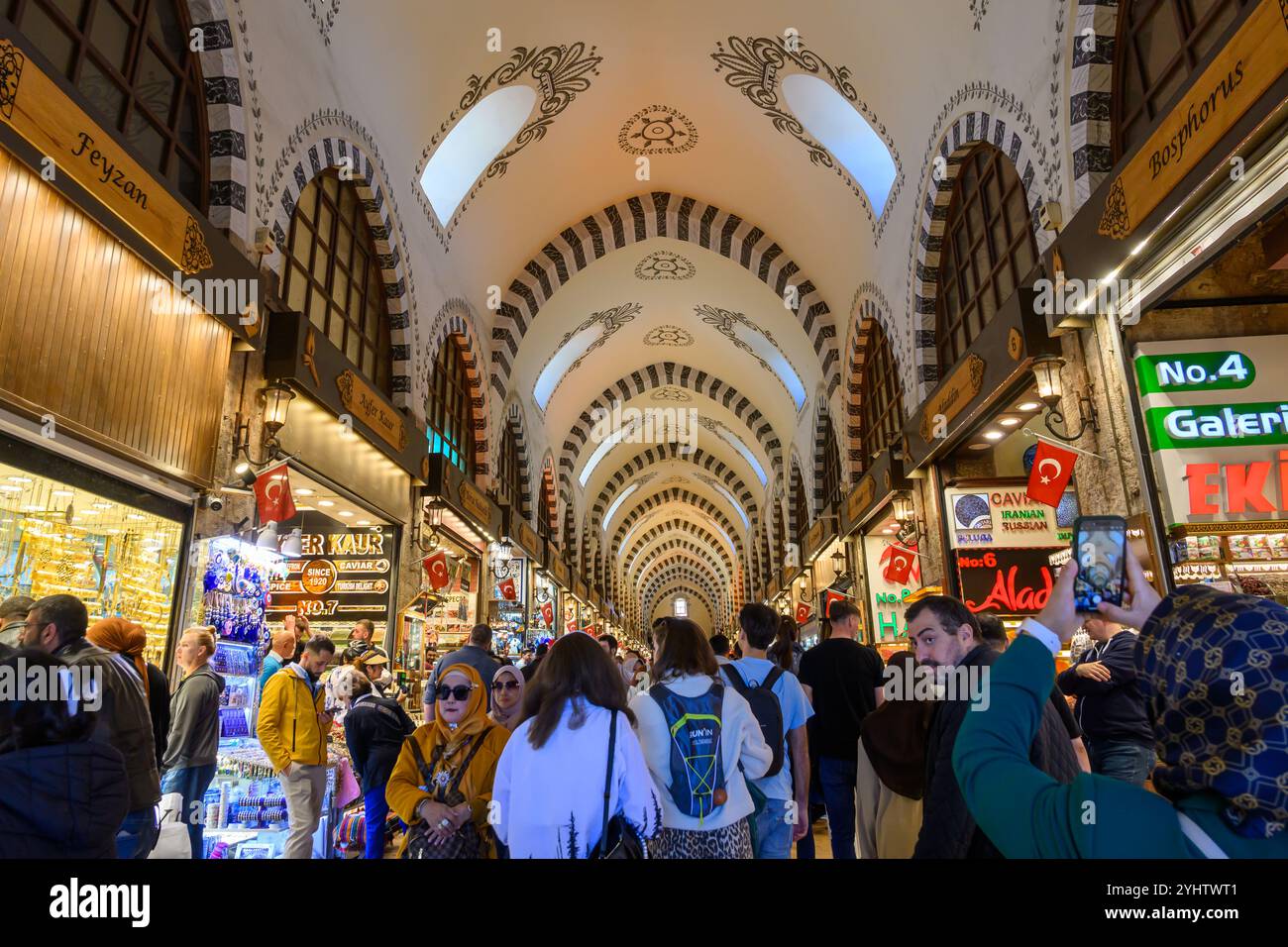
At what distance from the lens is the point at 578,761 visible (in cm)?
182

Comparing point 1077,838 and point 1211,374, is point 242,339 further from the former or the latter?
point 1211,374

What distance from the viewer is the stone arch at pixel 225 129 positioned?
4.52m

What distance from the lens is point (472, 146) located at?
343 inches

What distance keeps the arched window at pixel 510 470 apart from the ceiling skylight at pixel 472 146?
14.5ft

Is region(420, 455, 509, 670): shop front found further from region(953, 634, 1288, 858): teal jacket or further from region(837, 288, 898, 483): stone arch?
region(953, 634, 1288, 858): teal jacket

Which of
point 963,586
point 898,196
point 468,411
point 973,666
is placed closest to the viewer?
point 973,666

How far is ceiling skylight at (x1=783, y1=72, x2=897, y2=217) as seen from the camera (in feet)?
27.2

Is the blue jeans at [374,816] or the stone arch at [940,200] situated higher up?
the stone arch at [940,200]

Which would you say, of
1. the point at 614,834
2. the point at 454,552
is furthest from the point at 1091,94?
the point at 454,552

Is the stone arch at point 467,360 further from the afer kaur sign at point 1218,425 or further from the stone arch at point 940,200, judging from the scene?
the afer kaur sign at point 1218,425

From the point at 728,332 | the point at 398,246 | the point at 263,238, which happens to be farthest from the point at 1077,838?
the point at 728,332

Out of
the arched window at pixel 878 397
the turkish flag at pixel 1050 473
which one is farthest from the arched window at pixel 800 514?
the turkish flag at pixel 1050 473

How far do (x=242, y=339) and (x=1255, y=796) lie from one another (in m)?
5.17
